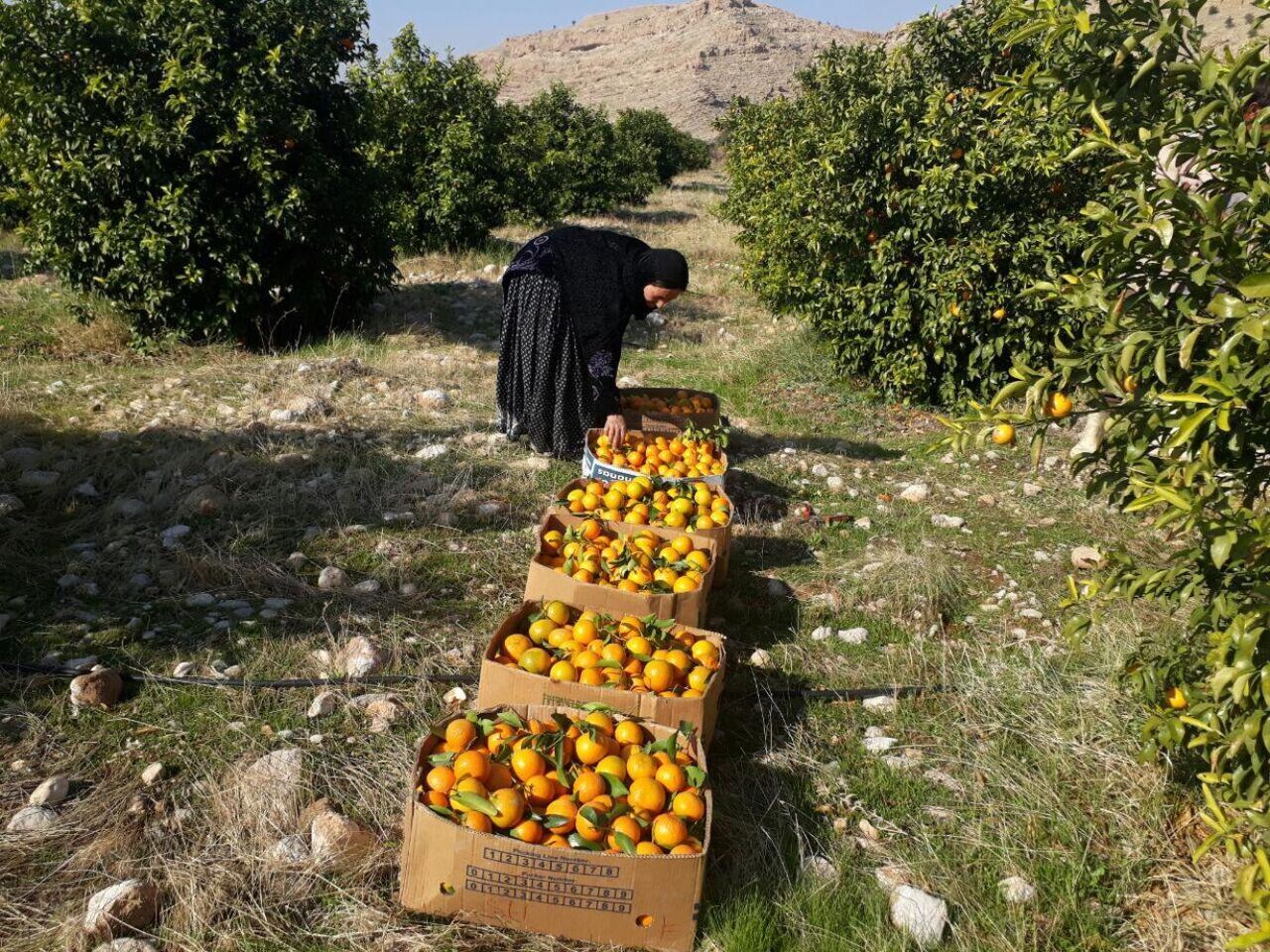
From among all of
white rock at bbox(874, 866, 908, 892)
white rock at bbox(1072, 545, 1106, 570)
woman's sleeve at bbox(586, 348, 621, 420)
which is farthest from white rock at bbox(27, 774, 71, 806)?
white rock at bbox(1072, 545, 1106, 570)

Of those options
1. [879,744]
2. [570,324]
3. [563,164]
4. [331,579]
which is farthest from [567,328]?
[563,164]

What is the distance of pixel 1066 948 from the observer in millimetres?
2236

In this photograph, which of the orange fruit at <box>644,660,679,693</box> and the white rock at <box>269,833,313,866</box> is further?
the orange fruit at <box>644,660,679,693</box>

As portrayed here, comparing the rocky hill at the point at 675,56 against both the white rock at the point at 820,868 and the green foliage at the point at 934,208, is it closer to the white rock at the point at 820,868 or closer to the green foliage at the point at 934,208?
the green foliage at the point at 934,208

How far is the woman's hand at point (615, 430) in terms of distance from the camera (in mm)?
4938

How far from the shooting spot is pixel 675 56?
9069cm

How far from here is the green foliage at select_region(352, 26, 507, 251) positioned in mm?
11812

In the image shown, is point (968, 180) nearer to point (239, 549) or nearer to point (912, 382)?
point (912, 382)

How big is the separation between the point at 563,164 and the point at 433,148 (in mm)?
6141

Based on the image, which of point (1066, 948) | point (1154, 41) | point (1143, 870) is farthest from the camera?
point (1143, 870)

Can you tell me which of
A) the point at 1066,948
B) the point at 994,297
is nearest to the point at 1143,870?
the point at 1066,948

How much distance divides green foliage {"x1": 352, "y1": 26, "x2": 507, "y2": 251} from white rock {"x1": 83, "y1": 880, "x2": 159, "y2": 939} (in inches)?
411

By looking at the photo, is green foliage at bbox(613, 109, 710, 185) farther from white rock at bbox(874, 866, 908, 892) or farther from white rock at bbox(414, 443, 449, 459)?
white rock at bbox(874, 866, 908, 892)

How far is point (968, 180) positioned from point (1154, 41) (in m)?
4.40
